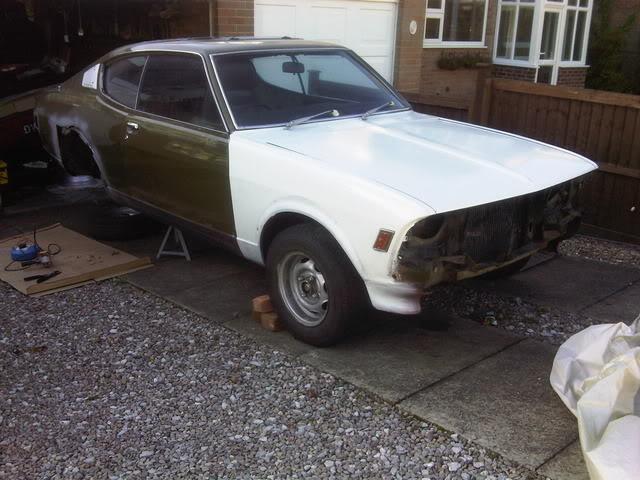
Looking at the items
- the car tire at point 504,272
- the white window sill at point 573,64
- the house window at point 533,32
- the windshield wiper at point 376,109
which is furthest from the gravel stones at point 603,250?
the white window sill at point 573,64

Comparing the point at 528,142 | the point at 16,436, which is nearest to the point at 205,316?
the point at 16,436

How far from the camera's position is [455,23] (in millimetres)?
13516

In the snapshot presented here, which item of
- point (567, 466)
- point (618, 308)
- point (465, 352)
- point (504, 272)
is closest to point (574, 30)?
point (504, 272)

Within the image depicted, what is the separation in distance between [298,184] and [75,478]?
6.58ft

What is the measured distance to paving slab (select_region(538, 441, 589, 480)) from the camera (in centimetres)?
329

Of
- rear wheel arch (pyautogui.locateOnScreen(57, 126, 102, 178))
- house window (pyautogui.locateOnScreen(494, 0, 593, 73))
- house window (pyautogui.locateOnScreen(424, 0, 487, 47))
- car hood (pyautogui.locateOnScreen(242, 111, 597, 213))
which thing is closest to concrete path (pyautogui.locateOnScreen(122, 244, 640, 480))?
car hood (pyautogui.locateOnScreen(242, 111, 597, 213))

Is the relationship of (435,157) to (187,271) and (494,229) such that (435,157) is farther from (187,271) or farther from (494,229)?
(187,271)

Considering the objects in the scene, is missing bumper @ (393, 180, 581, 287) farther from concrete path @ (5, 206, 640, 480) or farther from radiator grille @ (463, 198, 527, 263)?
concrete path @ (5, 206, 640, 480)

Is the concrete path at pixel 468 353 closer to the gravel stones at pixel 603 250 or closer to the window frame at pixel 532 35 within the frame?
the gravel stones at pixel 603 250

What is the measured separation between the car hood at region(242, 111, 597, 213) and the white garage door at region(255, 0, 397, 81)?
15.5 ft

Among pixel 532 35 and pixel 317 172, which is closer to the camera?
pixel 317 172

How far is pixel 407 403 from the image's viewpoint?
391cm

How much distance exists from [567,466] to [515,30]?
12379mm

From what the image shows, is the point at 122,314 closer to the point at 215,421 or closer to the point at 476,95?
the point at 215,421
